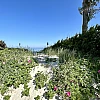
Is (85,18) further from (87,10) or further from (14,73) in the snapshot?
(14,73)

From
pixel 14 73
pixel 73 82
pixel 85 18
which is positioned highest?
pixel 85 18

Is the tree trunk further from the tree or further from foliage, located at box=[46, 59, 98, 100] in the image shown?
foliage, located at box=[46, 59, 98, 100]

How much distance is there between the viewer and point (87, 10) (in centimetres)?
994

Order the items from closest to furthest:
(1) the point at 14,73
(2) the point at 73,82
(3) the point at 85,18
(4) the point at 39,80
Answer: (2) the point at 73,82, (4) the point at 39,80, (1) the point at 14,73, (3) the point at 85,18

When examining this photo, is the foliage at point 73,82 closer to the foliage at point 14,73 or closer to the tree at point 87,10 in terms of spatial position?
the foliage at point 14,73

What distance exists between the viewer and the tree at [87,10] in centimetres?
980

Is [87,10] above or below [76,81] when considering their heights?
above

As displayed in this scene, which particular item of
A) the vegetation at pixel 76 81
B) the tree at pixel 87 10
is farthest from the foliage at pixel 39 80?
the tree at pixel 87 10

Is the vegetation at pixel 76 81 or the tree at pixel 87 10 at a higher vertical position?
the tree at pixel 87 10

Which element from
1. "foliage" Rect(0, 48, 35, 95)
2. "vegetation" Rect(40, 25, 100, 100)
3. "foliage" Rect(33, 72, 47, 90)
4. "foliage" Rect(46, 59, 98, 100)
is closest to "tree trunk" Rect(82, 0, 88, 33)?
"vegetation" Rect(40, 25, 100, 100)

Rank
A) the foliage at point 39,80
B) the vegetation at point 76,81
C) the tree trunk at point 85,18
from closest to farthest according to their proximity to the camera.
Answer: the vegetation at point 76,81 < the foliage at point 39,80 < the tree trunk at point 85,18

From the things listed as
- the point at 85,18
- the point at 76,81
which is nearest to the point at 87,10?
Answer: the point at 85,18

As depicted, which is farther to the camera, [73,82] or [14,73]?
[14,73]

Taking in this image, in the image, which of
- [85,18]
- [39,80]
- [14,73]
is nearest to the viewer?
[39,80]
